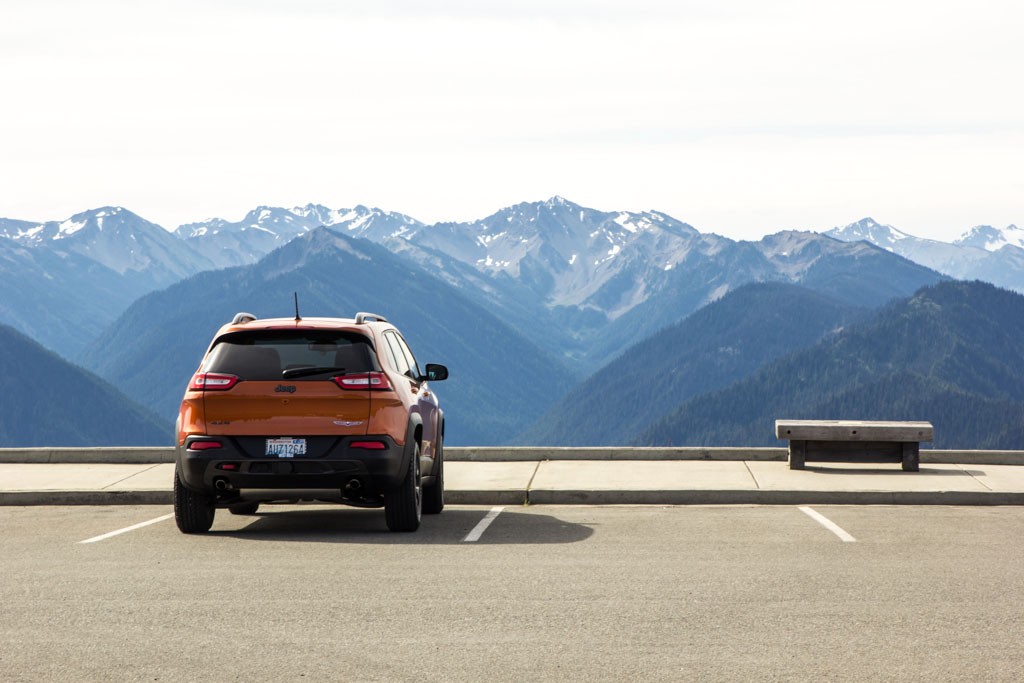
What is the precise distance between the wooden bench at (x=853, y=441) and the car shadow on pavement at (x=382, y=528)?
13.5ft

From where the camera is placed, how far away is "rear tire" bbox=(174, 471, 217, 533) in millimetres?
11102

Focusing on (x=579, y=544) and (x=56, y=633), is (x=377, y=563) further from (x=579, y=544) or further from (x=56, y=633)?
(x=56, y=633)

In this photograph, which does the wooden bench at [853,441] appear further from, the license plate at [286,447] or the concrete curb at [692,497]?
the license plate at [286,447]

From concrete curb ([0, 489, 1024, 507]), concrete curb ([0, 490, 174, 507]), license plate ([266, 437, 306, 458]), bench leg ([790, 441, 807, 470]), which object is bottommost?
concrete curb ([0, 490, 174, 507])

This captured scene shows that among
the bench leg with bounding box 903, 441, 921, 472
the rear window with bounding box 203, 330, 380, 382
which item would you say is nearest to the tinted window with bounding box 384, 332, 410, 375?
the rear window with bounding box 203, 330, 380, 382

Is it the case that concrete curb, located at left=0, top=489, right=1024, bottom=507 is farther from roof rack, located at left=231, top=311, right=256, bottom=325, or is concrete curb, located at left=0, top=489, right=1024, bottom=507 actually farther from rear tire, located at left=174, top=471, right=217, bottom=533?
roof rack, located at left=231, top=311, right=256, bottom=325

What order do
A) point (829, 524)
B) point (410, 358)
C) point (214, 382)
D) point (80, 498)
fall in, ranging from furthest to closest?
point (80, 498)
point (410, 358)
point (829, 524)
point (214, 382)

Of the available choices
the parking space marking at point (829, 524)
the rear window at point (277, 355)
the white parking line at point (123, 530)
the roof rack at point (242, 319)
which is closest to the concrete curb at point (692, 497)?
the parking space marking at point (829, 524)

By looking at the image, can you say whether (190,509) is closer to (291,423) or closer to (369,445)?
(291,423)

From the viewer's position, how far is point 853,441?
15711mm

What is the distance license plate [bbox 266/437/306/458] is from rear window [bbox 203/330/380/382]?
0.50 meters

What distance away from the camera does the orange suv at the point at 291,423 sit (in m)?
10.7

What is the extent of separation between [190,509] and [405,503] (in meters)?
1.84

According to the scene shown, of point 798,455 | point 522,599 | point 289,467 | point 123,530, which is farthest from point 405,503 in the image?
point 798,455
